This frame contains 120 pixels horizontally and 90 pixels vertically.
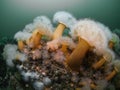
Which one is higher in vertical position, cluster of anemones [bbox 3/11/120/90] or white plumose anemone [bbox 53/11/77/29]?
white plumose anemone [bbox 53/11/77/29]

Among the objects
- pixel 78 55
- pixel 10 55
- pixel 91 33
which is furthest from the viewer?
pixel 10 55

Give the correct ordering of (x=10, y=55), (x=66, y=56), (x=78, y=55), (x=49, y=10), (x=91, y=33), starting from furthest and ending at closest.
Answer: (x=49, y=10) → (x=10, y=55) → (x=66, y=56) → (x=78, y=55) → (x=91, y=33)

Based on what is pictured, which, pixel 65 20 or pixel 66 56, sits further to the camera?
pixel 65 20

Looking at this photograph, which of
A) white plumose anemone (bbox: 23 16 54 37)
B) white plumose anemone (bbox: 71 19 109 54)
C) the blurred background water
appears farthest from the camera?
the blurred background water

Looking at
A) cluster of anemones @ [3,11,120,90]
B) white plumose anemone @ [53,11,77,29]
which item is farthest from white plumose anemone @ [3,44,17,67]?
white plumose anemone @ [53,11,77,29]

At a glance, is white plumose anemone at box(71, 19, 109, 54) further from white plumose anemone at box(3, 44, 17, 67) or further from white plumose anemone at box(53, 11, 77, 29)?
white plumose anemone at box(3, 44, 17, 67)

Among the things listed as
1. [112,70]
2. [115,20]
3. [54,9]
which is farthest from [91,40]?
[115,20]

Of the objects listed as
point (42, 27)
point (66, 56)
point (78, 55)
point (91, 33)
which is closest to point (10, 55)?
point (42, 27)

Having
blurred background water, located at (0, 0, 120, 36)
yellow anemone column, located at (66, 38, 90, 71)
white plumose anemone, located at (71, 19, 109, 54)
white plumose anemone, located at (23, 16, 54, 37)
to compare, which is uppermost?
blurred background water, located at (0, 0, 120, 36)

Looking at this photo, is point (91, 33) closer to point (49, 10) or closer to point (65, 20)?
point (65, 20)
